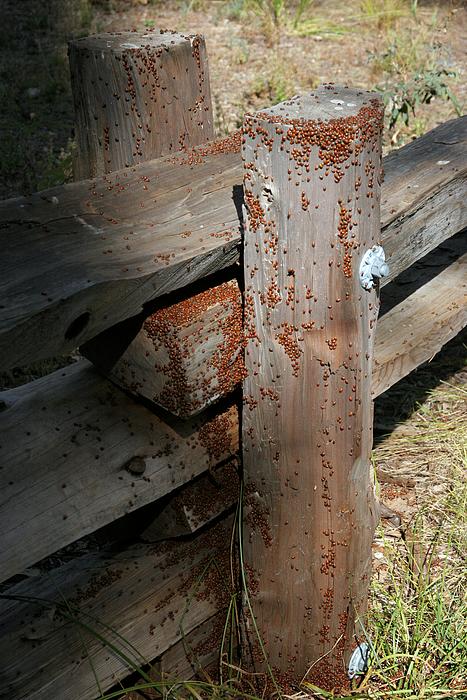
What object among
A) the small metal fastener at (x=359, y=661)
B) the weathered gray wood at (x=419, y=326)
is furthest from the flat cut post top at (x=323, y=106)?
the small metal fastener at (x=359, y=661)

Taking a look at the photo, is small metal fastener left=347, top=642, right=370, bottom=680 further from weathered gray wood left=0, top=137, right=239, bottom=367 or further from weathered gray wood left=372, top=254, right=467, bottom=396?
weathered gray wood left=0, top=137, right=239, bottom=367

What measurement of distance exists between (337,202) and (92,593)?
3.44 ft

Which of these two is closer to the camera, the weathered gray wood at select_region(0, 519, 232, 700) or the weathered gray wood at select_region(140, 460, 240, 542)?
the weathered gray wood at select_region(0, 519, 232, 700)

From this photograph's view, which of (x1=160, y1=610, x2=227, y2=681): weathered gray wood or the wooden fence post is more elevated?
the wooden fence post

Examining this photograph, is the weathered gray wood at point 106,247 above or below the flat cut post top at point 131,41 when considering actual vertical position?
below

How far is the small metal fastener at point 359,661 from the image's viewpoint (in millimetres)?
2213

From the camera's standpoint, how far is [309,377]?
1.79 metres

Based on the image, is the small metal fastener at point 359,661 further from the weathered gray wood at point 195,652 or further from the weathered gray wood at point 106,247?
the weathered gray wood at point 106,247

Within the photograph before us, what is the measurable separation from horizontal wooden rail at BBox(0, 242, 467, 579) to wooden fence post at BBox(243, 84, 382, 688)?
0.55 ft

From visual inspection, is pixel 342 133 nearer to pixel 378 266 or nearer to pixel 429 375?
pixel 378 266

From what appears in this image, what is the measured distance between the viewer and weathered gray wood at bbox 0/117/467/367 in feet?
4.49

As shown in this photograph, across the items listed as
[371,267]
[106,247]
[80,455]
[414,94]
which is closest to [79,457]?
[80,455]

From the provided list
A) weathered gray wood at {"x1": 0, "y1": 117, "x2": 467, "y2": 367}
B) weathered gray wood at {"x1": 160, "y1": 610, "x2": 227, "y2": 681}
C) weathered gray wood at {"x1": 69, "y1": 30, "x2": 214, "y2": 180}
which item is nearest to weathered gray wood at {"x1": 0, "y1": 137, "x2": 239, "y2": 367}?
weathered gray wood at {"x1": 0, "y1": 117, "x2": 467, "y2": 367}

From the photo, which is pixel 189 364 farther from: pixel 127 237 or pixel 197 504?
pixel 197 504
